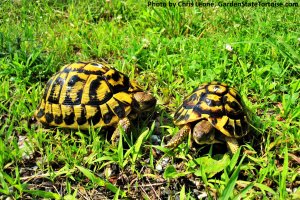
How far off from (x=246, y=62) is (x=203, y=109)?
1.32 metres

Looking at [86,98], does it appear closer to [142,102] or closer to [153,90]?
[142,102]

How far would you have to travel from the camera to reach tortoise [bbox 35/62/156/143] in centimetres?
323

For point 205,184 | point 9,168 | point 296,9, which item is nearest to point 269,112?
point 205,184

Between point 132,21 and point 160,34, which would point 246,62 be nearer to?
point 160,34

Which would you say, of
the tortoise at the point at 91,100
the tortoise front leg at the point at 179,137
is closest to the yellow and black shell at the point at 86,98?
the tortoise at the point at 91,100

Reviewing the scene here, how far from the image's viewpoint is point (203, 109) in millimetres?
3057

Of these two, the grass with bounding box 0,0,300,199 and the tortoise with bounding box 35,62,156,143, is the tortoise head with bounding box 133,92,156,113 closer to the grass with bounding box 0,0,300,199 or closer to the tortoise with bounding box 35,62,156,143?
the tortoise with bounding box 35,62,156,143

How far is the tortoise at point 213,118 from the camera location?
299 cm

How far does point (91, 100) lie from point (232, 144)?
4.11 ft

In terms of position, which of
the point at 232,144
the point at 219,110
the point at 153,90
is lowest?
the point at 232,144

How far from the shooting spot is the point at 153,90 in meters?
3.99

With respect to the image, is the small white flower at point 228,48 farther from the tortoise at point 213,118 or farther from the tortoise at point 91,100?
the tortoise at point 91,100

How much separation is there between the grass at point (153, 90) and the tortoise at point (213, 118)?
0.16m

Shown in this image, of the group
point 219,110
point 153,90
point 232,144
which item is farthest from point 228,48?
point 232,144
